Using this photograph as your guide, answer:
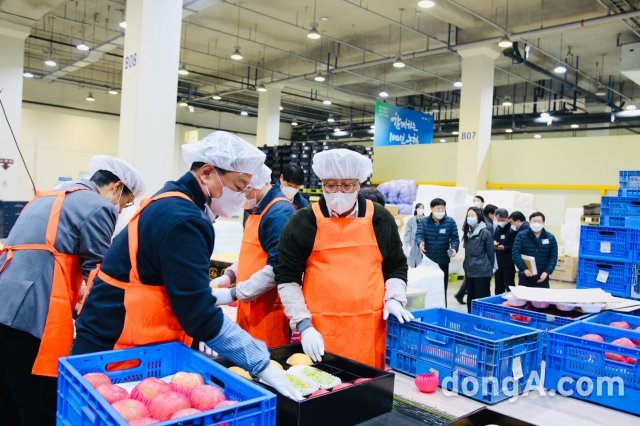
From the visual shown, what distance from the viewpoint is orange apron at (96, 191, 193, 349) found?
1.50m

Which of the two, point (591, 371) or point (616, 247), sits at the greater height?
point (616, 247)

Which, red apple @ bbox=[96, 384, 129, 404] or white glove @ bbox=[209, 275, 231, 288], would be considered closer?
red apple @ bbox=[96, 384, 129, 404]

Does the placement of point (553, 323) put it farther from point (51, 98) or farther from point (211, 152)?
point (51, 98)

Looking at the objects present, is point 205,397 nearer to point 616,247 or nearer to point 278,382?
point 278,382

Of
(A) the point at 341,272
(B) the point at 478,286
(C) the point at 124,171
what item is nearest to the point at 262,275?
(A) the point at 341,272

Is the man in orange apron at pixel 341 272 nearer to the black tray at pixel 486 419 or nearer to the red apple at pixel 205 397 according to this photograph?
the black tray at pixel 486 419

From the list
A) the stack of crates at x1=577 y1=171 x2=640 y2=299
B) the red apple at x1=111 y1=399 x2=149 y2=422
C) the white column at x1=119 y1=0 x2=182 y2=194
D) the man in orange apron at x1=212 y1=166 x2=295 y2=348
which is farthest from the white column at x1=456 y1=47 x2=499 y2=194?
the red apple at x1=111 y1=399 x2=149 y2=422

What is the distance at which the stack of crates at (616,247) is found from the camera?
4.17 meters

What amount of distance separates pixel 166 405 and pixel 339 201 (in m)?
1.21

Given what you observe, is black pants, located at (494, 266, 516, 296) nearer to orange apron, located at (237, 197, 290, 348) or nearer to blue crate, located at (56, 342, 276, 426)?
orange apron, located at (237, 197, 290, 348)

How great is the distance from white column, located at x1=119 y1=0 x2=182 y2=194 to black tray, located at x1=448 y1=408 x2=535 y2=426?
478cm

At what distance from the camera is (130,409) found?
1157mm

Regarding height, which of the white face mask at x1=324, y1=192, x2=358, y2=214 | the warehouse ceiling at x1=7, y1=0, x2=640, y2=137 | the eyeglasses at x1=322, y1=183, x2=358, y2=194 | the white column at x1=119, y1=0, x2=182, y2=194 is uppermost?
the warehouse ceiling at x1=7, y1=0, x2=640, y2=137

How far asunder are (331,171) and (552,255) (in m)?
4.63
